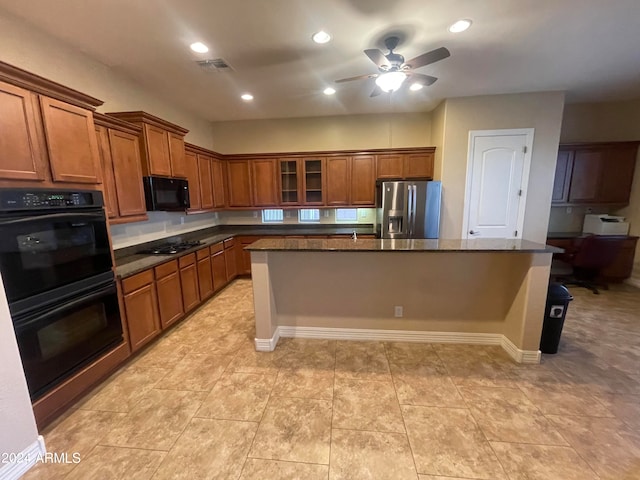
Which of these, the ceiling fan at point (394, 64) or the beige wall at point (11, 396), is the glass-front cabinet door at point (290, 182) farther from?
the beige wall at point (11, 396)

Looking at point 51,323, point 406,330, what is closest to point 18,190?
point 51,323

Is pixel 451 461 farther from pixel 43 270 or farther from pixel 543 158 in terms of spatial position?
pixel 543 158

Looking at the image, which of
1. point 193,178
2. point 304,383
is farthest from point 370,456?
point 193,178

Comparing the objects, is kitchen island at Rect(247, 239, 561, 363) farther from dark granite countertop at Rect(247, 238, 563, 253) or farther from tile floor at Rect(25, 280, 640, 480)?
tile floor at Rect(25, 280, 640, 480)

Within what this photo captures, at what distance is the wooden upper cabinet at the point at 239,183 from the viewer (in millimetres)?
4973

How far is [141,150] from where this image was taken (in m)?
2.92

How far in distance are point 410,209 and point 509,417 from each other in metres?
2.93

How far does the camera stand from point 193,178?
404 centimetres

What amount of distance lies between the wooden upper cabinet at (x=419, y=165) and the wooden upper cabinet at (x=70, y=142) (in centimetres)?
424

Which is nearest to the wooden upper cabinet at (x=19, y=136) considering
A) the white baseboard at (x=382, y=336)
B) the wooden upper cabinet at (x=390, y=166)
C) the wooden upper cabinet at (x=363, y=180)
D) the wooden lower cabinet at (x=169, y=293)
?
the wooden lower cabinet at (x=169, y=293)

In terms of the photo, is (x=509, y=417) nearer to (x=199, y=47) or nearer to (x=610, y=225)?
(x=199, y=47)

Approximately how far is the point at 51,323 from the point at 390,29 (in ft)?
11.3

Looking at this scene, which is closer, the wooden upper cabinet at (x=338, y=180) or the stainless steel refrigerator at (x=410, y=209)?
the stainless steel refrigerator at (x=410, y=209)

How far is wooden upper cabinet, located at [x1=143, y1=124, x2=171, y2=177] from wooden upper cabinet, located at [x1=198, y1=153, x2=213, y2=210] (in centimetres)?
95
